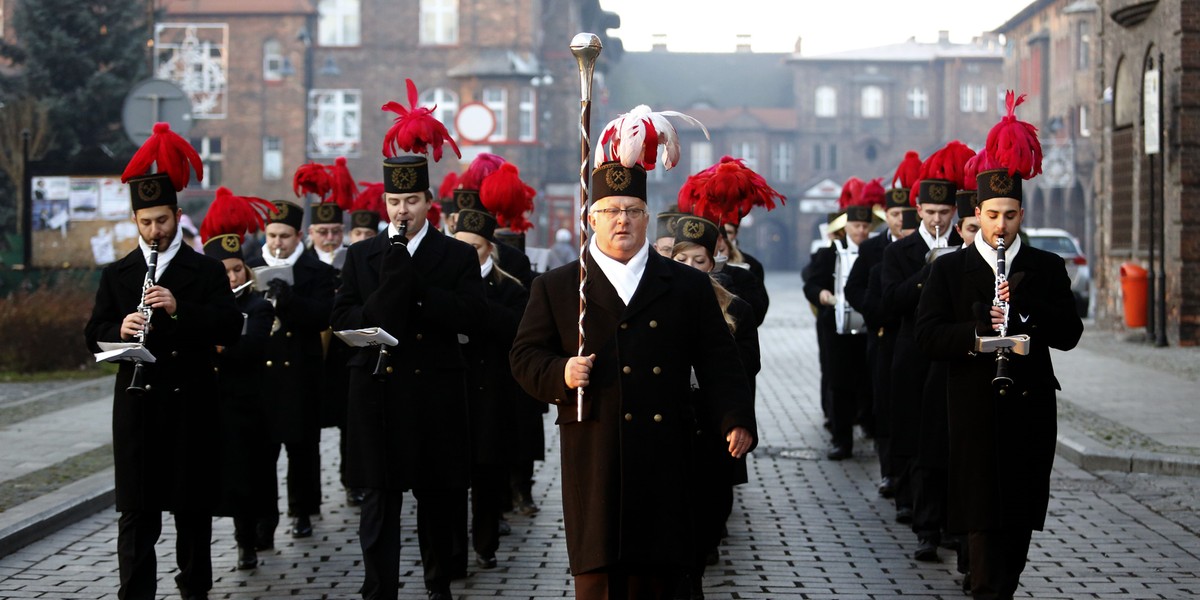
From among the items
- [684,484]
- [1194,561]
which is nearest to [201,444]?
[684,484]

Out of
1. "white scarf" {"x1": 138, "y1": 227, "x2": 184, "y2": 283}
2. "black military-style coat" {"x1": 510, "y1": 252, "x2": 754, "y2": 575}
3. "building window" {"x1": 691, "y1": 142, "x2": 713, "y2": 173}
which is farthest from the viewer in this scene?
"building window" {"x1": 691, "y1": 142, "x2": 713, "y2": 173}

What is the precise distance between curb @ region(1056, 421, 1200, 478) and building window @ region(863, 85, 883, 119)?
91.6 metres

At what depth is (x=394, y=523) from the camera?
735 cm

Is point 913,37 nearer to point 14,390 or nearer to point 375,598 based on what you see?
point 14,390

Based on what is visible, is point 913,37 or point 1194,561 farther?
point 913,37

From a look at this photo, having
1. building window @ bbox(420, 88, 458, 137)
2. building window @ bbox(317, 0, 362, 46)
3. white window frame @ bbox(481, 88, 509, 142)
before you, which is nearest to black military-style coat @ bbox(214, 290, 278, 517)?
white window frame @ bbox(481, 88, 509, 142)

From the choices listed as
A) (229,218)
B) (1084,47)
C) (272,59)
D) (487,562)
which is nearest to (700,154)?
(1084,47)

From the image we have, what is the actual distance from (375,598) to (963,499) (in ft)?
8.34

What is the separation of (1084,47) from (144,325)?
6629 centimetres

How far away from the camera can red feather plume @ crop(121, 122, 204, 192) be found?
7367mm

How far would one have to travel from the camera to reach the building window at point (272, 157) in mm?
59125

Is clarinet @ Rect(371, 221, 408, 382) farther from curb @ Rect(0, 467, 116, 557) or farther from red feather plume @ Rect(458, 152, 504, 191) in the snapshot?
red feather plume @ Rect(458, 152, 504, 191)

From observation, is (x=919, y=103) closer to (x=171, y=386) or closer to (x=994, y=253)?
(x=994, y=253)

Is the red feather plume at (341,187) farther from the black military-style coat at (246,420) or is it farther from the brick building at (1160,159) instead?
the brick building at (1160,159)
